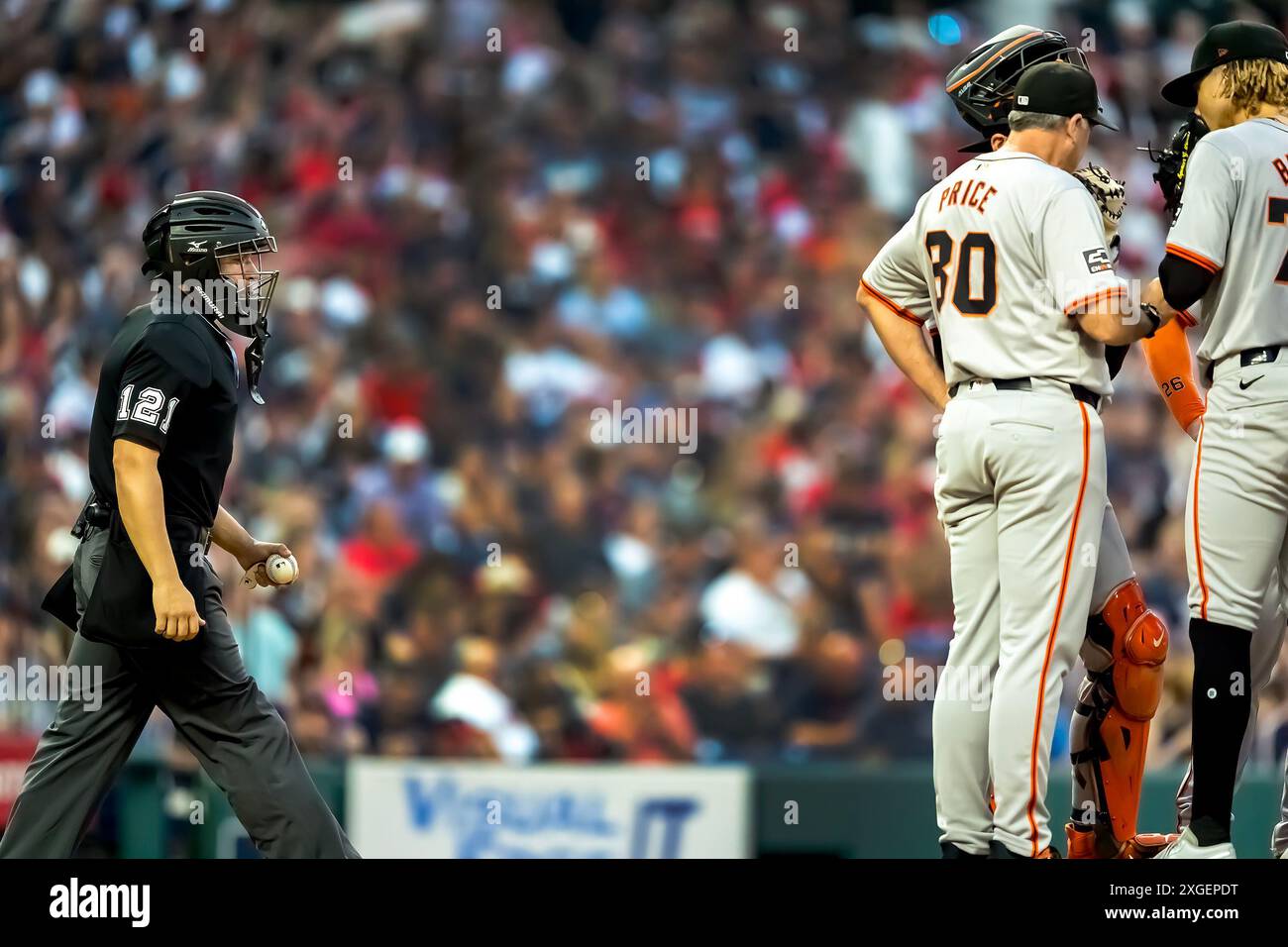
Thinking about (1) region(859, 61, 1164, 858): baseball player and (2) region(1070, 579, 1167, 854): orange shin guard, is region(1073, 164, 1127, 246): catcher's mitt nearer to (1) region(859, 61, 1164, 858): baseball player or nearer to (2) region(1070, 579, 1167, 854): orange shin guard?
(1) region(859, 61, 1164, 858): baseball player

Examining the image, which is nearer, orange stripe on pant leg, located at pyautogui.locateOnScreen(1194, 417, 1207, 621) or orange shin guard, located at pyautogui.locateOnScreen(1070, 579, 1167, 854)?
orange stripe on pant leg, located at pyautogui.locateOnScreen(1194, 417, 1207, 621)

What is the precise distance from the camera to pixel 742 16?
34.8 ft

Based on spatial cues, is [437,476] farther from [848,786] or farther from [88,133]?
[88,133]

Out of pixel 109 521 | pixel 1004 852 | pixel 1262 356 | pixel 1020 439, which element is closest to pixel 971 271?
pixel 1020 439

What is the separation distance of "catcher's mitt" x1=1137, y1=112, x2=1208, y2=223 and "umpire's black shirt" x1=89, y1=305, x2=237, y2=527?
2.42 meters

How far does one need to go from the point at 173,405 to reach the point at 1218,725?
2.56 metres

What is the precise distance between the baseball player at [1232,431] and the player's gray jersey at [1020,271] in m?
0.24

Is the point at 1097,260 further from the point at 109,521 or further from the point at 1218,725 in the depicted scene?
the point at 109,521

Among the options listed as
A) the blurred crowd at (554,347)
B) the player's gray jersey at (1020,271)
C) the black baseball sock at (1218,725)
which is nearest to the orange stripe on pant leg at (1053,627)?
the player's gray jersey at (1020,271)

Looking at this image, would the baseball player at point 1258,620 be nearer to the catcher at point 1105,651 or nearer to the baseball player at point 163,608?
the catcher at point 1105,651

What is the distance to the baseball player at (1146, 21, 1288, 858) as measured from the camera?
4.16 m

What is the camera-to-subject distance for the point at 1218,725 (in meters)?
4.17

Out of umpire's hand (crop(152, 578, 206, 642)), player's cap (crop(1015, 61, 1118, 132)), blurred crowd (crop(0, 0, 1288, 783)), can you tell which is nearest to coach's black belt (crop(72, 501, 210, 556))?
umpire's hand (crop(152, 578, 206, 642))
